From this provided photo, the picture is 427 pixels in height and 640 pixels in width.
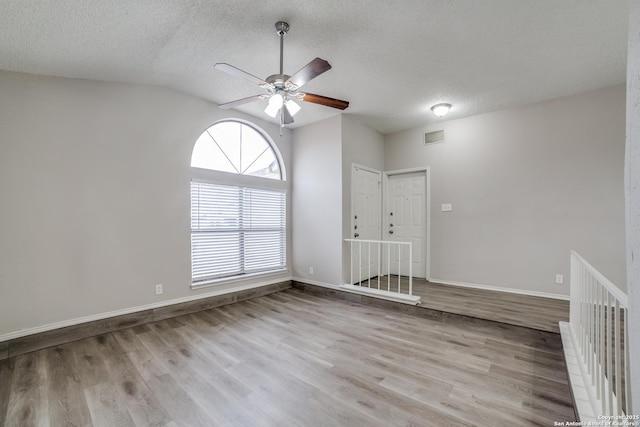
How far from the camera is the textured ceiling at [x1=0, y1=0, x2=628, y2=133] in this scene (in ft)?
6.83

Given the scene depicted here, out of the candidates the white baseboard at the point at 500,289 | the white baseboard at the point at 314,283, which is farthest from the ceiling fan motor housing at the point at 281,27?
the white baseboard at the point at 500,289

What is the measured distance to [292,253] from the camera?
16.6 ft

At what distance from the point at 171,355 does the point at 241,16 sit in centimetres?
306

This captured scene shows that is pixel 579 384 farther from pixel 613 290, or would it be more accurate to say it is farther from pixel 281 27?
pixel 281 27

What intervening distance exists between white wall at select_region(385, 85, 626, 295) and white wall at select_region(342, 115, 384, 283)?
937 mm

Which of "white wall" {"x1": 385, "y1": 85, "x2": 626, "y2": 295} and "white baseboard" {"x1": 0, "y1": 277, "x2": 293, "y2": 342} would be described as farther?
"white wall" {"x1": 385, "y1": 85, "x2": 626, "y2": 295}

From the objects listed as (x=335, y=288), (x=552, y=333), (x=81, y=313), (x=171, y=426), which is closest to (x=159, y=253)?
(x=81, y=313)

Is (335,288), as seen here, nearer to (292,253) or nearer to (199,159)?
(292,253)

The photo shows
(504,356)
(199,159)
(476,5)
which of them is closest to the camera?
(476,5)

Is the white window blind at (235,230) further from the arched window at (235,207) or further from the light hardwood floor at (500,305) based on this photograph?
the light hardwood floor at (500,305)

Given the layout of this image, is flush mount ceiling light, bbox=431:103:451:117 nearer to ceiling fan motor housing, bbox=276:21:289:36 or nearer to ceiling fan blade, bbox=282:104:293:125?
ceiling fan blade, bbox=282:104:293:125

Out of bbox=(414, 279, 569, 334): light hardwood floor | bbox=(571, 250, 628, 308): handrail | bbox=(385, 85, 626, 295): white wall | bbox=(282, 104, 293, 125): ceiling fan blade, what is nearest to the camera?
bbox=(571, 250, 628, 308): handrail

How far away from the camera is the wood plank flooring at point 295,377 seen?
5.80 ft

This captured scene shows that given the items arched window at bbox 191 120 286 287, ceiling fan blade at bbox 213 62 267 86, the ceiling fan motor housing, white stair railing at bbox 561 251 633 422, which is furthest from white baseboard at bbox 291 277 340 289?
the ceiling fan motor housing
